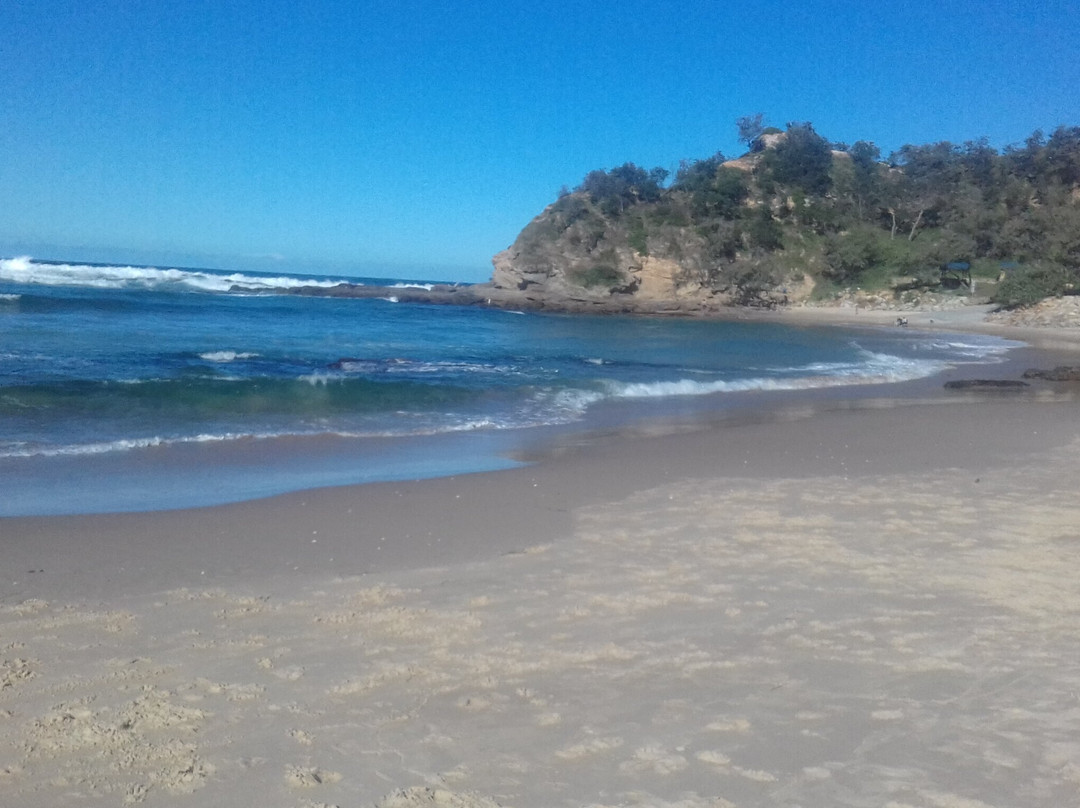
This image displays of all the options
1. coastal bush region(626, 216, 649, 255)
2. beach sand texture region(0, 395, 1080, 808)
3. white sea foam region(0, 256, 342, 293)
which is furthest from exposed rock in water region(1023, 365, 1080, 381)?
white sea foam region(0, 256, 342, 293)

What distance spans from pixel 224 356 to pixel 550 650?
1754 cm

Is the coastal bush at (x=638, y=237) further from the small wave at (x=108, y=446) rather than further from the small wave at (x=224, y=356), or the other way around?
the small wave at (x=108, y=446)

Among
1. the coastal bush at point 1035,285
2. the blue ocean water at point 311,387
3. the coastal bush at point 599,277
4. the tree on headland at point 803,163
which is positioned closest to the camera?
the blue ocean water at point 311,387

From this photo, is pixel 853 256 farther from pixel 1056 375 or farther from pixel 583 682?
pixel 583 682

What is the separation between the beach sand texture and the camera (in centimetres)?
320

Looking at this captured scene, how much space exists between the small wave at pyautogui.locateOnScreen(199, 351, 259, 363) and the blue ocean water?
75mm

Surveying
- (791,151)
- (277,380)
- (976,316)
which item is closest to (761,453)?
(277,380)

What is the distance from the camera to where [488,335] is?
112 feet

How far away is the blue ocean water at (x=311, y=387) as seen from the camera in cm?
925

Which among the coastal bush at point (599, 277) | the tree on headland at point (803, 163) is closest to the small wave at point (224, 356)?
the coastal bush at point (599, 277)

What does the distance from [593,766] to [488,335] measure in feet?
103

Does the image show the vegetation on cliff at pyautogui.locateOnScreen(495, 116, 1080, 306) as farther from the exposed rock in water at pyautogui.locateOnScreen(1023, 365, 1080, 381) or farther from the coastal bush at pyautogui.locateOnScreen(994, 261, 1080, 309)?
the exposed rock in water at pyautogui.locateOnScreen(1023, 365, 1080, 381)

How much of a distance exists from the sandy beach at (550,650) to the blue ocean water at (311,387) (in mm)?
1709

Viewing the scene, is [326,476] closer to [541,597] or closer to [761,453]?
[541,597]
